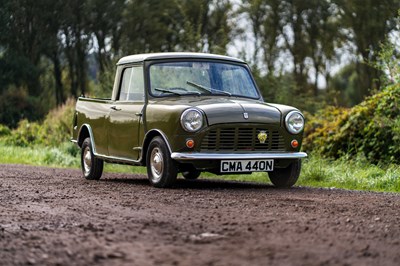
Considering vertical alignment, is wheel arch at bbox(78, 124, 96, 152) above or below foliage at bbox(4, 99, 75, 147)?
above

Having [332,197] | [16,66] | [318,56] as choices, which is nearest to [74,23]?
[16,66]

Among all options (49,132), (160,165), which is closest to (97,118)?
(160,165)

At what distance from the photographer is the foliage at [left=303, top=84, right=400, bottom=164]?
46.1ft

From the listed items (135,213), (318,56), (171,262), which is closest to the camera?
(171,262)

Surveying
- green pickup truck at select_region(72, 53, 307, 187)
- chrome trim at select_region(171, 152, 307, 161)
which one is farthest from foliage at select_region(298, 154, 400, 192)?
chrome trim at select_region(171, 152, 307, 161)

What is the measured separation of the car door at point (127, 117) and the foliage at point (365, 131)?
4615 mm

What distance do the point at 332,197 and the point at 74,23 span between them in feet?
120

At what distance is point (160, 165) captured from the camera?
9.88 m

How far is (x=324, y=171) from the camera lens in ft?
40.6

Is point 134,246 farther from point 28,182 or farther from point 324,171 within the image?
point 324,171

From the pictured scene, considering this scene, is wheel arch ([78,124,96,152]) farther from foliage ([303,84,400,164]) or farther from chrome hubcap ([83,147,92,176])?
foliage ([303,84,400,164])

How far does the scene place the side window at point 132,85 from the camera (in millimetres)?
10851

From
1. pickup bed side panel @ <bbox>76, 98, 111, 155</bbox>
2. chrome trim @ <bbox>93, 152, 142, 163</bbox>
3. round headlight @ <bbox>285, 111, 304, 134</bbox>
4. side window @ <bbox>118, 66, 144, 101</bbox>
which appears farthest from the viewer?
pickup bed side panel @ <bbox>76, 98, 111, 155</bbox>

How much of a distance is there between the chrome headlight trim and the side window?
1.32m
